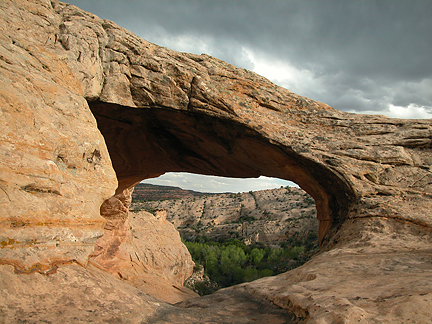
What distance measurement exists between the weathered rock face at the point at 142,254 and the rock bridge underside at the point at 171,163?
3456mm

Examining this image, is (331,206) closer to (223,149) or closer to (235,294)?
(223,149)

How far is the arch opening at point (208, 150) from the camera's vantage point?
7.18 meters

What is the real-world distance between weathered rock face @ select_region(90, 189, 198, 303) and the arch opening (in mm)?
3359

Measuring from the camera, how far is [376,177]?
6602mm

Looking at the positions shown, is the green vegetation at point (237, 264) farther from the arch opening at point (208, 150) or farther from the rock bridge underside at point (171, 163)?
the rock bridge underside at point (171, 163)

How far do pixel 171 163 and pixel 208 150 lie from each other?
2.17 meters

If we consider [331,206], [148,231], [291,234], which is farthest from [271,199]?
[331,206]

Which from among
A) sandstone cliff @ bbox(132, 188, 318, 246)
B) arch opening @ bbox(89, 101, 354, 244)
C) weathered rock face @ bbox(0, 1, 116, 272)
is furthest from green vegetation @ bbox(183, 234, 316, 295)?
weathered rock face @ bbox(0, 1, 116, 272)

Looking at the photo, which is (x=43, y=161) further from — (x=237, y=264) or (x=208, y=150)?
(x=237, y=264)

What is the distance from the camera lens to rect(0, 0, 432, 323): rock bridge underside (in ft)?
9.66

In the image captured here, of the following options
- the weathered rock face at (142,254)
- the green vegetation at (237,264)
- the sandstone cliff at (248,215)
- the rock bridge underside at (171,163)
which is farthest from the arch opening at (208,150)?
the sandstone cliff at (248,215)

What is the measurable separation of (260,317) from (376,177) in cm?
525

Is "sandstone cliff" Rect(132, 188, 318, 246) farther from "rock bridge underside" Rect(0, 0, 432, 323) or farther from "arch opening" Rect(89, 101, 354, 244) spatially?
"rock bridge underside" Rect(0, 0, 432, 323)

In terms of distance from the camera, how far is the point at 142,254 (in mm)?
12844
